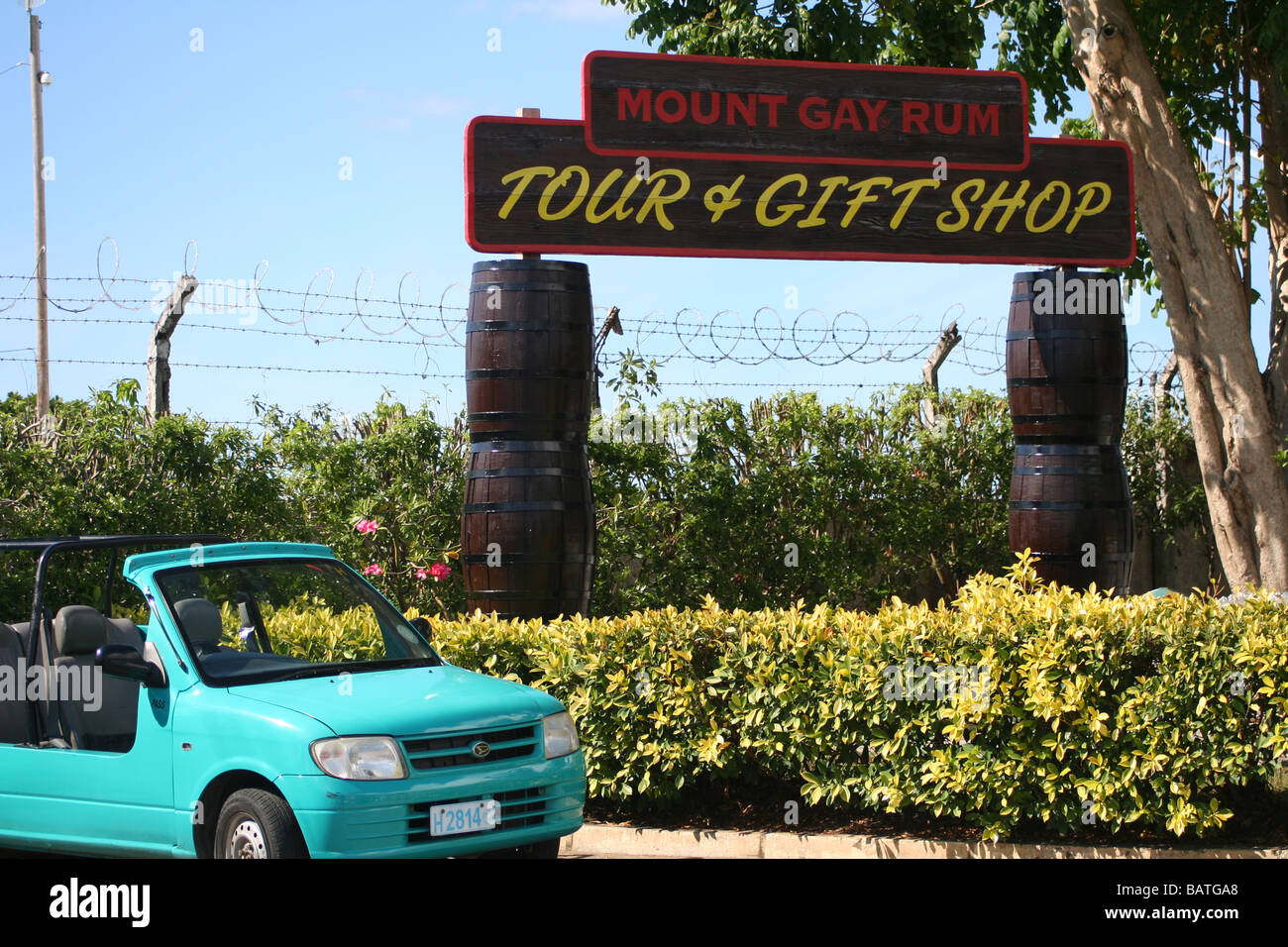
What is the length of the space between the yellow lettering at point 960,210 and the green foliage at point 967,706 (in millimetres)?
3568

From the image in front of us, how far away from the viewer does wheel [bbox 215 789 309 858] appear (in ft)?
17.0

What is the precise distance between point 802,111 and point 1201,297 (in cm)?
363

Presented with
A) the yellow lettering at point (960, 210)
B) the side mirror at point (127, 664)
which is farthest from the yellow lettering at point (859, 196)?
the side mirror at point (127, 664)

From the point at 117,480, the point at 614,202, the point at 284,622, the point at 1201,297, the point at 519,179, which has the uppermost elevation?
the point at 519,179

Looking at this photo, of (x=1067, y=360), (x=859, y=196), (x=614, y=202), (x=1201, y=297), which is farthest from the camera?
(x=1201, y=297)

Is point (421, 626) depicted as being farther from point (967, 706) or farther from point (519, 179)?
point (519, 179)

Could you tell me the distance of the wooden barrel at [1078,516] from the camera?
9836 mm

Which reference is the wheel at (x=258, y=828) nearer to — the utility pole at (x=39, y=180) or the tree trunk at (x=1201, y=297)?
the tree trunk at (x=1201, y=297)

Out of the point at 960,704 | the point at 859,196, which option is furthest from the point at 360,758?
the point at 859,196

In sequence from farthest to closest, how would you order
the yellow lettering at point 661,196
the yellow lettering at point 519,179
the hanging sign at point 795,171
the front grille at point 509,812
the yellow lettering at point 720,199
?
1. the yellow lettering at point 720,199
2. the yellow lettering at point 661,196
3. the hanging sign at point 795,171
4. the yellow lettering at point 519,179
5. the front grille at point 509,812

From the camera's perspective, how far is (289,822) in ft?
17.0

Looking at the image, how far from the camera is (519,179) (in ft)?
29.9
